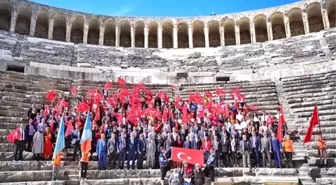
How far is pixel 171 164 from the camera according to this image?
33.5 feet

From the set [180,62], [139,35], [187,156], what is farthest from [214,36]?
[187,156]

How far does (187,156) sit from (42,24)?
28.8 meters

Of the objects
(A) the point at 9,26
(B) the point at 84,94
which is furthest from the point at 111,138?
(A) the point at 9,26

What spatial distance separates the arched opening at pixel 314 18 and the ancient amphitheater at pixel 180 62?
0.10m

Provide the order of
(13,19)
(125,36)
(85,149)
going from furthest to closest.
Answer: (125,36), (13,19), (85,149)

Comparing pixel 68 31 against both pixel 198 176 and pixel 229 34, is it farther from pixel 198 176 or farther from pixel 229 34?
pixel 198 176

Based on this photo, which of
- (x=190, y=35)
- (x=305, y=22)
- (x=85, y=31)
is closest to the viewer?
(x=305, y=22)

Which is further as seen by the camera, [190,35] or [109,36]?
[109,36]

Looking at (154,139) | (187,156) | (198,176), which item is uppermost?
(154,139)

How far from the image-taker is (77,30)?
112ft

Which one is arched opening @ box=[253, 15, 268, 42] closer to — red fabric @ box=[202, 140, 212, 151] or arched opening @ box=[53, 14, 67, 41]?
arched opening @ box=[53, 14, 67, 41]

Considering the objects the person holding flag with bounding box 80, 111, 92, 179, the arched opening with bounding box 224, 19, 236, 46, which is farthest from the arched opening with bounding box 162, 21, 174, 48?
the person holding flag with bounding box 80, 111, 92, 179

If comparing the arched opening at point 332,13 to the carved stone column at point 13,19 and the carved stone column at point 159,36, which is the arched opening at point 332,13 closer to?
the carved stone column at point 159,36

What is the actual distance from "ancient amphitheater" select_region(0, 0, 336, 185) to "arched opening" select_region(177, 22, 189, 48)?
110 mm
